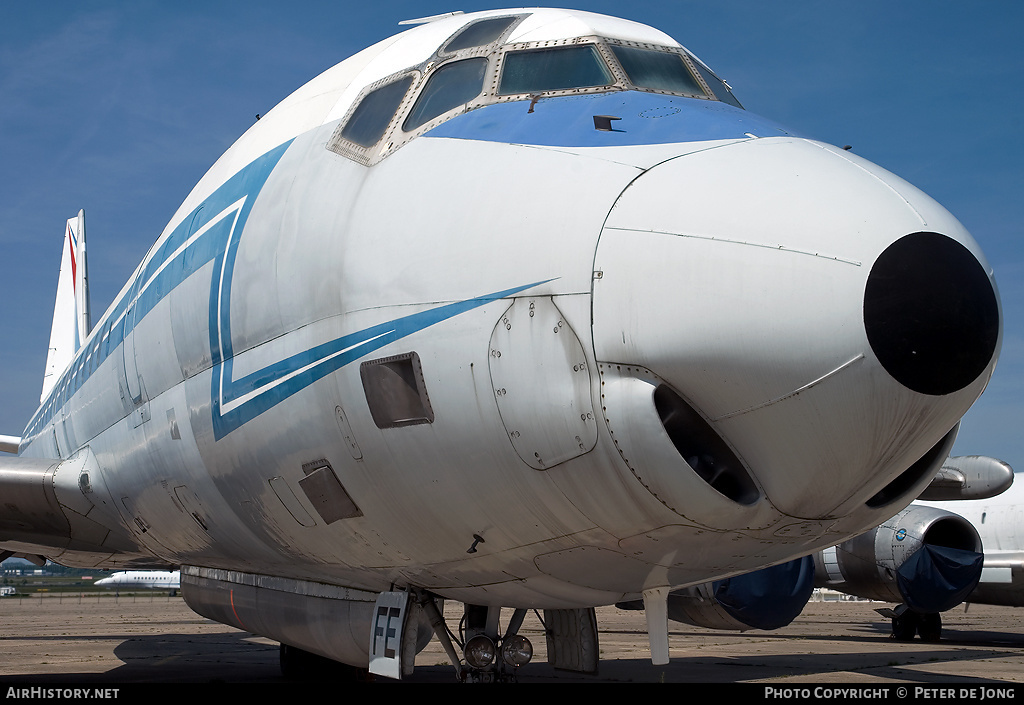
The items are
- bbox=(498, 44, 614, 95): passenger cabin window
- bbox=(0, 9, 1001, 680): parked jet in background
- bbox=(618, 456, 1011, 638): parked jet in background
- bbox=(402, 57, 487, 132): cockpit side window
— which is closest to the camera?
bbox=(0, 9, 1001, 680): parked jet in background

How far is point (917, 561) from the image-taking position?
1691 cm

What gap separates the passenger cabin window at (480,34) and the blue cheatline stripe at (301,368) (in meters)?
1.88

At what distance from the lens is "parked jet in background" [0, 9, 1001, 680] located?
12.3 feet

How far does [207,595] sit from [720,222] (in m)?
6.96

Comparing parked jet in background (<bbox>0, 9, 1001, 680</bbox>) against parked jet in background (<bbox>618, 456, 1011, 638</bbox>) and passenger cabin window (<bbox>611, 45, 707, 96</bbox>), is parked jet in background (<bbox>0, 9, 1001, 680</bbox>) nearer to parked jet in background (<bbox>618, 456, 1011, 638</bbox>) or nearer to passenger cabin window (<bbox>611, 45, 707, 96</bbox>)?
passenger cabin window (<bbox>611, 45, 707, 96</bbox>)

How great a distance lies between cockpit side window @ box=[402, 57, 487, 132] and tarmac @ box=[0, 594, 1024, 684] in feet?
11.8

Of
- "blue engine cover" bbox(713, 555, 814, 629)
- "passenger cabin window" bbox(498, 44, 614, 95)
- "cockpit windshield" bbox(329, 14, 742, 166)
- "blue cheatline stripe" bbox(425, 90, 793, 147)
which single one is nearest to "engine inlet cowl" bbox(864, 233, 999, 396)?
"blue cheatline stripe" bbox(425, 90, 793, 147)

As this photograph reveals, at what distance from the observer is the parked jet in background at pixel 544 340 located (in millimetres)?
3742

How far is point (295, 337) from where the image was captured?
5.51 m

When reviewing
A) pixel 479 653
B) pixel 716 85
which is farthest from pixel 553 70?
pixel 479 653

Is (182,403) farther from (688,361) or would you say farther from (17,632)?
(17,632)

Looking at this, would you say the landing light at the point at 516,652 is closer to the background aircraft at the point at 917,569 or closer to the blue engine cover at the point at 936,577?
the background aircraft at the point at 917,569

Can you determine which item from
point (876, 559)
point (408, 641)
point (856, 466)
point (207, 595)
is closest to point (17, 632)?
point (207, 595)

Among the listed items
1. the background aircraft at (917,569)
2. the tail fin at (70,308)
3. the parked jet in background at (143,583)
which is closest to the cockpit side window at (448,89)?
the background aircraft at (917,569)
